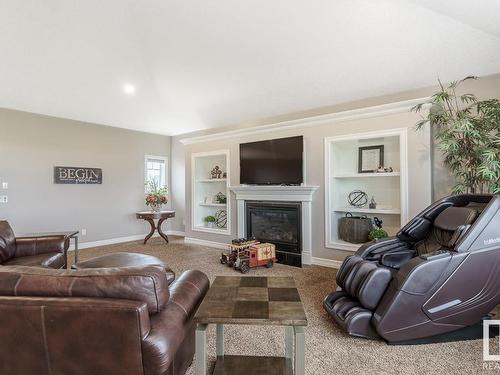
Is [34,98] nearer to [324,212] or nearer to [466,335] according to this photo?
[324,212]

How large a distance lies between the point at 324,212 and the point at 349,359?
2608 mm

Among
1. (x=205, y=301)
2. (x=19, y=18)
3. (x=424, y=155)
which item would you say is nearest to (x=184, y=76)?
(x=19, y=18)

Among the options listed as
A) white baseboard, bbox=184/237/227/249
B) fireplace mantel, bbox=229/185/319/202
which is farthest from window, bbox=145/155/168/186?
fireplace mantel, bbox=229/185/319/202

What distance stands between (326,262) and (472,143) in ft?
7.90

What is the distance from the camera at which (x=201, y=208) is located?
6445 mm

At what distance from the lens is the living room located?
141 centimetres

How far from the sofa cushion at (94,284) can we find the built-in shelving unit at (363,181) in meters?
3.43

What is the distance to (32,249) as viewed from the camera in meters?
3.45

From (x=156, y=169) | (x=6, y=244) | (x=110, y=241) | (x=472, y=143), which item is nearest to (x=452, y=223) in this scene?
(x=472, y=143)

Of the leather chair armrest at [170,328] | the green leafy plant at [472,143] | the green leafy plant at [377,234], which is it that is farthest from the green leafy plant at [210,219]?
the leather chair armrest at [170,328]

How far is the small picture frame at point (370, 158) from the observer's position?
14.0 ft

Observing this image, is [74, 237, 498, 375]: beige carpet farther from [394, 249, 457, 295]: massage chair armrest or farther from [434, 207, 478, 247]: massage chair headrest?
[434, 207, 478, 247]: massage chair headrest

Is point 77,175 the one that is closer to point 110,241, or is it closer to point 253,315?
point 110,241

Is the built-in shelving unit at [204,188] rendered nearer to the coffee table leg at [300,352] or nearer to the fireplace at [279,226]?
the fireplace at [279,226]
